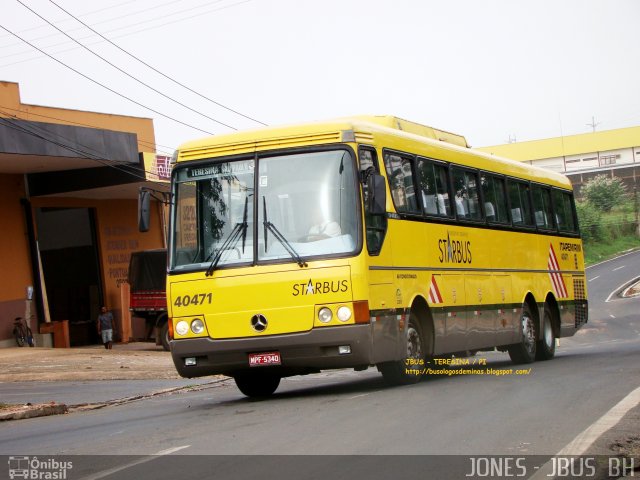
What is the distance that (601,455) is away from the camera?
830 cm

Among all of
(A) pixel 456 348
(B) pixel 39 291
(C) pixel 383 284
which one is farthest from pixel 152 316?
(C) pixel 383 284

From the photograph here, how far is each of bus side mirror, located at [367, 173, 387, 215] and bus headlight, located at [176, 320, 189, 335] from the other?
2.76 meters

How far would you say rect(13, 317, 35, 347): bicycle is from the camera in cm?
3434

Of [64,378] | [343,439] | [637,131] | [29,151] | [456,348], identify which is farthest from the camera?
[637,131]

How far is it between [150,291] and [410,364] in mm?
21713

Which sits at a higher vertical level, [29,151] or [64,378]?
[29,151]

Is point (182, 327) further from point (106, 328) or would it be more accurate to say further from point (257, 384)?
point (106, 328)

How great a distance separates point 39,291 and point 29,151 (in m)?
6.40

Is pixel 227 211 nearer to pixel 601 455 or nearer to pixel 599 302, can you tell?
pixel 601 455

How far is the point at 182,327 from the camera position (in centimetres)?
1384

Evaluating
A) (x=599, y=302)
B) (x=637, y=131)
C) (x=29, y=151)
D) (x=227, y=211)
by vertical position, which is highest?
(x=637, y=131)

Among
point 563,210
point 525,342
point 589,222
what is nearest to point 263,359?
point 525,342

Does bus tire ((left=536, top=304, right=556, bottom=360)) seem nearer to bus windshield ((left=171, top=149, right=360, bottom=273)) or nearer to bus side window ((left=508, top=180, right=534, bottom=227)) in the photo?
bus side window ((left=508, top=180, right=534, bottom=227))

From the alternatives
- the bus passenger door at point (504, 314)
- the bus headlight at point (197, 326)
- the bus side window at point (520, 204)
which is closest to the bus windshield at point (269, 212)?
the bus headlight at point (197, 326)
